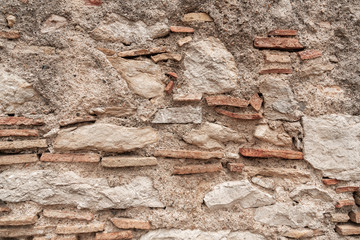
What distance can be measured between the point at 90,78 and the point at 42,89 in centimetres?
23

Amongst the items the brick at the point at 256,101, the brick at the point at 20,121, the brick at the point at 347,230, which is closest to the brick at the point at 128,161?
the brick at the point at 20,121

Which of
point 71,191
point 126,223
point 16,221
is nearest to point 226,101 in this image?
point 126,223

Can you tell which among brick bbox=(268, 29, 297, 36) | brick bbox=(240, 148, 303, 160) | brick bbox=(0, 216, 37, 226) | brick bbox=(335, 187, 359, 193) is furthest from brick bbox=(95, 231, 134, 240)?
Result: brick bbox=(268, 29, 297, 36)

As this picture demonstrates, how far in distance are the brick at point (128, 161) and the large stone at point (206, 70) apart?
42cm

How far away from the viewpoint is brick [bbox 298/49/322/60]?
1312mm

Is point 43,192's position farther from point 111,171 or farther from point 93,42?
point 93,42

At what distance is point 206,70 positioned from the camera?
128cm

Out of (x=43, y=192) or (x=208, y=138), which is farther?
(x=208, y=138)

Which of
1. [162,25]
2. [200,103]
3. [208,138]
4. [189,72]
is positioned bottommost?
[208,138]

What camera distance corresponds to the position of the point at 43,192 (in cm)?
116

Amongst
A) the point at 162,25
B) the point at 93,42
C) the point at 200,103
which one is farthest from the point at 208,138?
the point at 93,42

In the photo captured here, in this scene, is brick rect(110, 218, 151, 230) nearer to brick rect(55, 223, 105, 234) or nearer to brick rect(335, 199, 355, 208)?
brick rect(55, 223, 105, 234)

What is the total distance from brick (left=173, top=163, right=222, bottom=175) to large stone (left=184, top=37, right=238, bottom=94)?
1.26 feet

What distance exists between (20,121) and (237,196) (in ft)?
3.72
